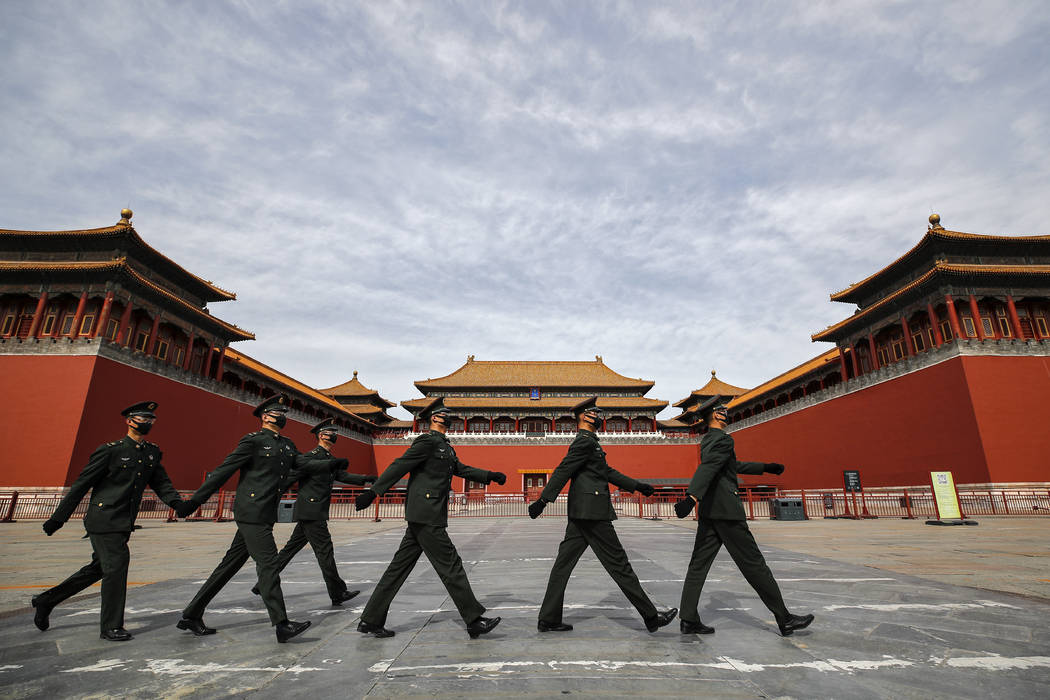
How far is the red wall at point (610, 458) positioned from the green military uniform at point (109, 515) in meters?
29.4

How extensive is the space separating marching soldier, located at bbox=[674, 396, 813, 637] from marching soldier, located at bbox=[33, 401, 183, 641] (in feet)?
11.1

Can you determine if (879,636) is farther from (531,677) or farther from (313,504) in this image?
(313,504)

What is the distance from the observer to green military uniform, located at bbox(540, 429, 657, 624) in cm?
311

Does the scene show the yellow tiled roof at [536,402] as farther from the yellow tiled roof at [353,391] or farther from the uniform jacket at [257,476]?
the uniform jacket at [257,476]

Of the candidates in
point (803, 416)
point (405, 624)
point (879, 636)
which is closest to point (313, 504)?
point (405, 624)

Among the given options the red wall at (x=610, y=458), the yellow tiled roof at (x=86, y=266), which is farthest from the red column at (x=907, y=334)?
the yellow tiled roof at (x=86, y=266)

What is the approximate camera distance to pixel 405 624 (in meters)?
3.35

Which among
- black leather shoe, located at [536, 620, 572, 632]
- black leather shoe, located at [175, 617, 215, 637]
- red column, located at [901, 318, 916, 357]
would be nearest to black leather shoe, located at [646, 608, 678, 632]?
black leather shoe, located at [536, 620, 572, 632]

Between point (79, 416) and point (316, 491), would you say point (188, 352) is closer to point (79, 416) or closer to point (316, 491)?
point (79, 416)

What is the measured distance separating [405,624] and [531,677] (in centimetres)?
136

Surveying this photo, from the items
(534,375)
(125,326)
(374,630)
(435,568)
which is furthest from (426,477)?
(534,375)

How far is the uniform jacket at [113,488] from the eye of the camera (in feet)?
10.5

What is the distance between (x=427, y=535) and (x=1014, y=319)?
23.0m

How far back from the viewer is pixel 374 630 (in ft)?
10.0
